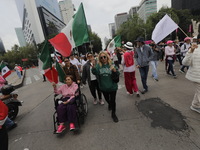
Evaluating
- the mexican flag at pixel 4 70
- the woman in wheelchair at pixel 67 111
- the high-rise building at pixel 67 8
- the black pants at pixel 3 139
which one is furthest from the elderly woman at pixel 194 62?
the high-rise building at pixel 67 8

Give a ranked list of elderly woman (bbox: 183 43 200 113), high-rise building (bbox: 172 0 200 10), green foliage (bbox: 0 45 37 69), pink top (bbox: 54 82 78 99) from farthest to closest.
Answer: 1. green foliage (bbox: 0 45 37 69)
2. high-rise building (bbox: 172 0 200 10)
3. pink top (bbox: 54 82 78 99)
4. elderly woman (bbox: 183 43 200 113)

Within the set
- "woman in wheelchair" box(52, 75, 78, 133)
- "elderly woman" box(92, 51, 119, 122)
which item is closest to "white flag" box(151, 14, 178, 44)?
"elderly woman" box(92, 51, 119, 122)

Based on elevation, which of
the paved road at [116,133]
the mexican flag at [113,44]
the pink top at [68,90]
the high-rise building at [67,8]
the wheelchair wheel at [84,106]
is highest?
the high-rise building at [67,8]

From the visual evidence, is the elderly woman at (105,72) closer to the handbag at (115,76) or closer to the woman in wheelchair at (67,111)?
the handbag at (115,76)

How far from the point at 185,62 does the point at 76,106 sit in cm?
274

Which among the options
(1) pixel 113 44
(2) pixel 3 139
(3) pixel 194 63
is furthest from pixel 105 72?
(1) pixel 113 44

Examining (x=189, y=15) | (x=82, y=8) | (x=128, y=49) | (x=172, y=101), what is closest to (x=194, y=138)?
(x=172, y=101)

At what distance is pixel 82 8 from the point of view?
3.48 m

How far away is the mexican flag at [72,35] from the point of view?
10.4ft

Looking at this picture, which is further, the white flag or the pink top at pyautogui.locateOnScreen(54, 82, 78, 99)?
the white flag

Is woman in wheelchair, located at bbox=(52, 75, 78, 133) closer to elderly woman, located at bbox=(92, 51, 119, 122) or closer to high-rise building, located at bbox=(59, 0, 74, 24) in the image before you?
elderly woman, located at bbox=(92, 51, 119, 122)

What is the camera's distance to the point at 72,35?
3340mm

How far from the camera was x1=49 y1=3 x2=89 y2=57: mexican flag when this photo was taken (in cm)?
316

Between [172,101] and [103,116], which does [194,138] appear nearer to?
[172,101]
